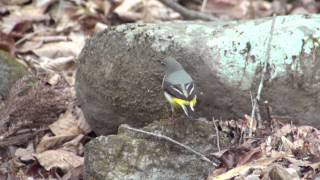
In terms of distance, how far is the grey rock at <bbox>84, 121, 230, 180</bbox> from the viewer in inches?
176

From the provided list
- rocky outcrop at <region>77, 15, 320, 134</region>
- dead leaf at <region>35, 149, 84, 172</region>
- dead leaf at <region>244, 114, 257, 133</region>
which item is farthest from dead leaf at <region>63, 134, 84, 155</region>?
dead leaf at <region>244, 114, 257, 133</region>

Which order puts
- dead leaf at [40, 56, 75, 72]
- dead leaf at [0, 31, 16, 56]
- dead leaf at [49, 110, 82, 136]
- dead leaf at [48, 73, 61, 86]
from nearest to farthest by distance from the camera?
dead leaf at [49, 110, 82, 136]
dead leaf at [48, 73, 61, 86]
dead leaf at [40, 56, 75, 72]
dead leaf at [0, 31, 16, 56]

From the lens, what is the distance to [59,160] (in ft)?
19.1

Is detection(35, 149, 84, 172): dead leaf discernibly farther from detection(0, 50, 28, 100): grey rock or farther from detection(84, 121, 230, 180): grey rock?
detection(84, 121, 230, 180): grey rock

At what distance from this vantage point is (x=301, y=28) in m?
5.61

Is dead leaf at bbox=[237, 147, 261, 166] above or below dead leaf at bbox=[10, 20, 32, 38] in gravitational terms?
below

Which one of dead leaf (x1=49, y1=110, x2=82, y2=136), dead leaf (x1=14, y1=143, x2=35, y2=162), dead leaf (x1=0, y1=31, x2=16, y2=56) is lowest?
dead leaf (x1=14, y1=143, x2=35, y2=162)

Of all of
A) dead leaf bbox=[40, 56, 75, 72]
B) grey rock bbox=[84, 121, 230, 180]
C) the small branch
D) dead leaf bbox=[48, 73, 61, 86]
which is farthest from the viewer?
the small branch

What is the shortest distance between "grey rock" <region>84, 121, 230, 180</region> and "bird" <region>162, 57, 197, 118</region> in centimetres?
17

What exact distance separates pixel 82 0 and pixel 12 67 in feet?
9.46

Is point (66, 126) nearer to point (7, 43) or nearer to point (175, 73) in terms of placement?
point (7, 43)

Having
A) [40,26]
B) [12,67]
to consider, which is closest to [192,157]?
[12,67]

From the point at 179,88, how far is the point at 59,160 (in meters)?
1.68

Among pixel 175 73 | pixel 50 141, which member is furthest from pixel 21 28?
pixel 175 73
